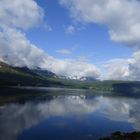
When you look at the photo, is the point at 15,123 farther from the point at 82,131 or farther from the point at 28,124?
the point at 82,131

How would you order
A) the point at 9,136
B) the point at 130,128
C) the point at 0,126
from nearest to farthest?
the point at 9,136 → the point at 0,126 → the point at 130,128

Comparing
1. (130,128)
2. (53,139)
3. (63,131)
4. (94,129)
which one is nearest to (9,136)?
(53,139)

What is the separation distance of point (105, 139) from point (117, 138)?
105 inches

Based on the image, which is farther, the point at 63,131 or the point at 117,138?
the point at 63,131

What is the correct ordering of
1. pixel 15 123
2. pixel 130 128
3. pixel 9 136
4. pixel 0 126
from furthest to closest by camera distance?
pixel 130 128, pixel 15 123, pixel 0 126, pixel 9 136

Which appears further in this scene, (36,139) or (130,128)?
(130,128)

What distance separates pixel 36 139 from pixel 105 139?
→ 41.3 feet

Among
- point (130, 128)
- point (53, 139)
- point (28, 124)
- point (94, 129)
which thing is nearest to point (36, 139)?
point (53, 139)

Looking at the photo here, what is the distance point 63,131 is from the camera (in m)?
58.7

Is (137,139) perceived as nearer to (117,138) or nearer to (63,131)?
(117,138)

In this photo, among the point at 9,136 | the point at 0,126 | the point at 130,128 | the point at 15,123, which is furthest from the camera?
the point at 130,128

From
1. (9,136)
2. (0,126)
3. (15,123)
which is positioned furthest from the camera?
(15,123)

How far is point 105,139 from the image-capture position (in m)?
49.4

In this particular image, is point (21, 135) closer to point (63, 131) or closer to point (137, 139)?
point (63, 131)
